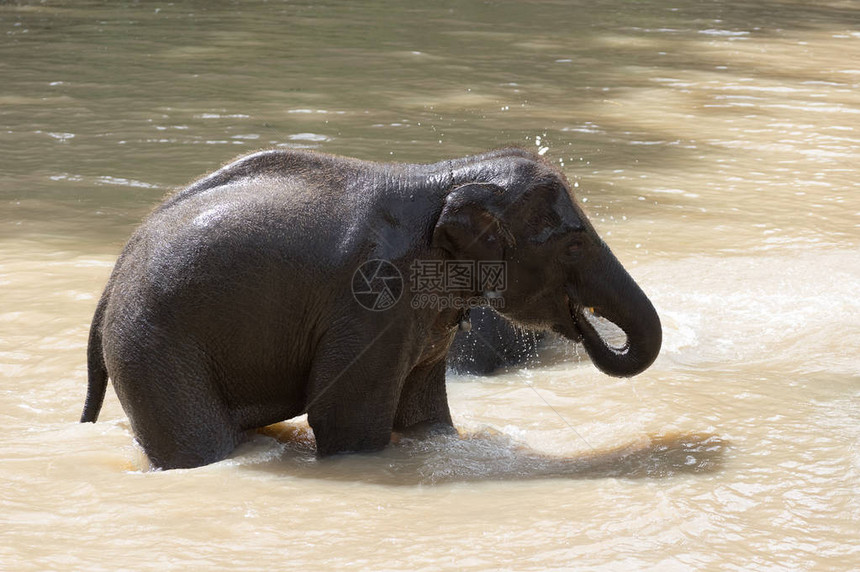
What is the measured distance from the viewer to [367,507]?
432 centimetres

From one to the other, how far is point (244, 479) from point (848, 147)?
339 inches

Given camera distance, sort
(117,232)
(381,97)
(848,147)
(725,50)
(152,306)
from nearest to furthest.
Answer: (152,306) → (117,232) → (848,147) → (381,97) → (725,50)

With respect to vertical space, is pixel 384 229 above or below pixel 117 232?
above

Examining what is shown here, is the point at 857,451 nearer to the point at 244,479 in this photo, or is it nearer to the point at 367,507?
the point at 367,507

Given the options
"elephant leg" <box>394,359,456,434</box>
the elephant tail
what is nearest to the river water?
the elephant tail

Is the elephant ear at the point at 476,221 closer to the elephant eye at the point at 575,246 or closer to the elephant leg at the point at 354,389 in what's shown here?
the elephant eye at the point at 575,246

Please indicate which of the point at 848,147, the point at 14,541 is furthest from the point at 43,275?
the point at 848,147

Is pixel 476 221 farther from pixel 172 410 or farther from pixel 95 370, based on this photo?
pixel 95 370

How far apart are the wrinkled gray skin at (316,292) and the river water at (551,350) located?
24 centimetres

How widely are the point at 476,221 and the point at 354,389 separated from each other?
0.79 metres

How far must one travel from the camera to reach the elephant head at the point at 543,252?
484cm

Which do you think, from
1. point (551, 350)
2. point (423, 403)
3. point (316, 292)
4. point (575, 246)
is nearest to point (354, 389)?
point (316, 292)

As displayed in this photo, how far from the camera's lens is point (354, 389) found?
482 cm

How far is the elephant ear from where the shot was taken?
4.82m
